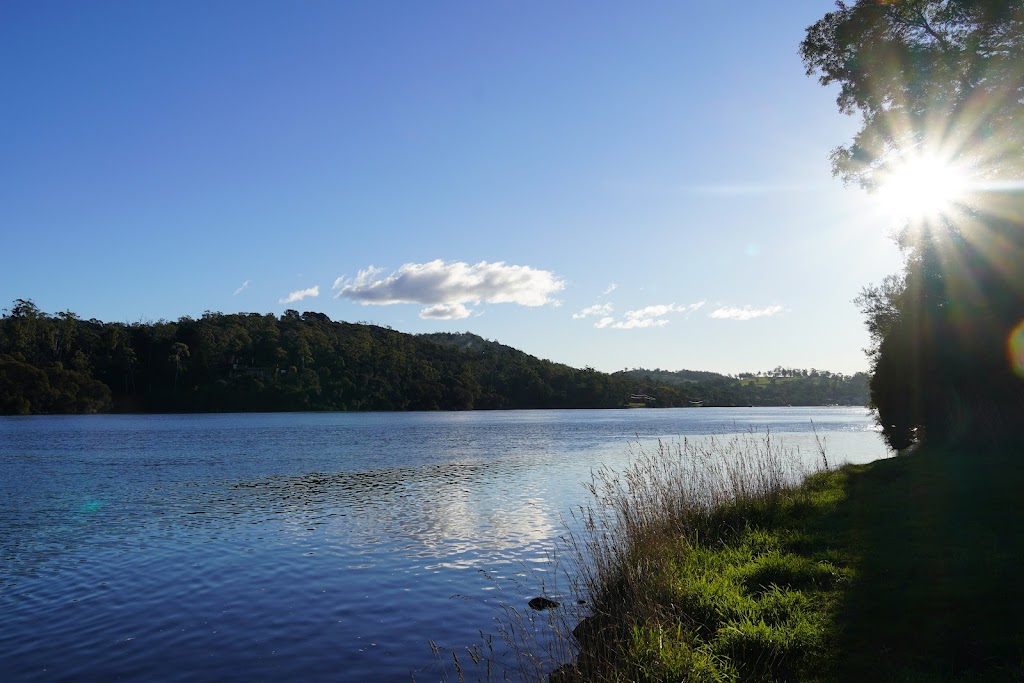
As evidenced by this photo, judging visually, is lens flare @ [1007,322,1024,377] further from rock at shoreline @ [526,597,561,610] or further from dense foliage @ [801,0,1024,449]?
rock at shoreline @ [526,597,561,610]

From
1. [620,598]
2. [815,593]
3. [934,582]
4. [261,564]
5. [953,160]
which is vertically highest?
[953,160]

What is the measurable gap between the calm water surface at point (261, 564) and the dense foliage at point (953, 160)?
13290 mm

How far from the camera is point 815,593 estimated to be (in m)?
9.63

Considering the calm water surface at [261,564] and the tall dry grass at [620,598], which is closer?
the tall dry grass at [620,598]

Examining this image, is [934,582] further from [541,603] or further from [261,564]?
[261,564]

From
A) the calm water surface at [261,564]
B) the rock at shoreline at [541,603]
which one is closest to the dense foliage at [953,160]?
the calm water surface at [261,564]

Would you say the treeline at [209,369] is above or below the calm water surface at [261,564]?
above

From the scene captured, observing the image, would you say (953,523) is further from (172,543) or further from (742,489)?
(172,543)

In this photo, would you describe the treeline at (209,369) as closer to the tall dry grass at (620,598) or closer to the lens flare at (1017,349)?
the tall dry grass at (620,598)

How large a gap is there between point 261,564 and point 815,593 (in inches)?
467

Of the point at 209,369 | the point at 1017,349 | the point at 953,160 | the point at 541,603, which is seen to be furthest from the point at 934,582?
the point at 209,369

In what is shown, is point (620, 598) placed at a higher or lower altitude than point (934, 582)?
lower

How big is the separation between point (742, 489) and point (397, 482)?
17.9 m

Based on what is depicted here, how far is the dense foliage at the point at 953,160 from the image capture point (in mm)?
22422
